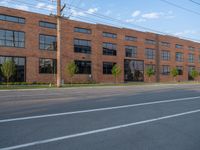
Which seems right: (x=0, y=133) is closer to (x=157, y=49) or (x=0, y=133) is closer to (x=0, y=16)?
(x=0, y=16)

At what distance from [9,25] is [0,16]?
163 cm

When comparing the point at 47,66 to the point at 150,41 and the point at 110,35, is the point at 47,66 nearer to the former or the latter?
the point at 110,35

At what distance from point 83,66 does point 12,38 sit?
41.5ft

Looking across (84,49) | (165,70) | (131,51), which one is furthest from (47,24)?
(165,70)

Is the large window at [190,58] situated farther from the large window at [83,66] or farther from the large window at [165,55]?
the large window at [83,66]

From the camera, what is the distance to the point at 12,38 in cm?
3206

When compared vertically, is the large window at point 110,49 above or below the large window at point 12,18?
below

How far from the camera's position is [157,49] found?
171 feet

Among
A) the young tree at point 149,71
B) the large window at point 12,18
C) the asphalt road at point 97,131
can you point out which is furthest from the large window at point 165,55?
the asphalt road at point 97,131

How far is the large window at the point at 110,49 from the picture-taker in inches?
1670

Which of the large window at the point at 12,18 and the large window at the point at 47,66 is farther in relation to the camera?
the large window at the point at 47,66

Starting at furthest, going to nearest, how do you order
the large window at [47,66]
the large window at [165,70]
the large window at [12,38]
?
1. the large window at [165,70]
2. the large window at [47,66]
3. the large window at [12,38]

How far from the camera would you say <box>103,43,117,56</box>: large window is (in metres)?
42.4

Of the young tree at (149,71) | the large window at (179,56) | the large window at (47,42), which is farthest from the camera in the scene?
the large window at (179,56)
